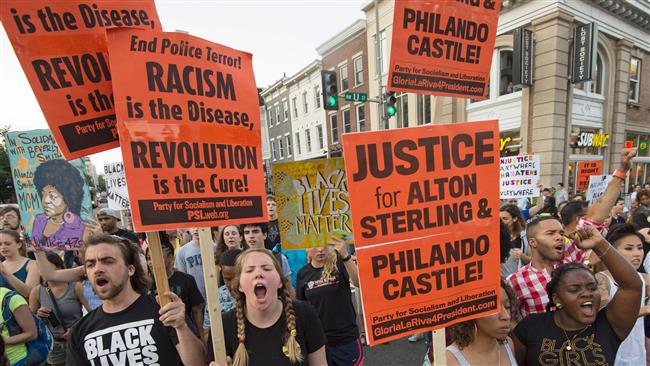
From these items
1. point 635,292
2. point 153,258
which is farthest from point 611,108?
point 153,258

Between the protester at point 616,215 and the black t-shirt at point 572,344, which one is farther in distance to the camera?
the protester at point 616,215

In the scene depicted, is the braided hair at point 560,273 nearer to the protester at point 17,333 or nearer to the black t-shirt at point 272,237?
the black t-shirt at point 272,237

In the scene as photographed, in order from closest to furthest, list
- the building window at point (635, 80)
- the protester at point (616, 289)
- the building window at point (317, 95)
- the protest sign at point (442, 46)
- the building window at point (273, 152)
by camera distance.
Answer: the protest sign at point (442, 46), the protester at point (616, 289), the building window at point (635, 80), the building window at point (317, 95), the building window at point (273, 152)

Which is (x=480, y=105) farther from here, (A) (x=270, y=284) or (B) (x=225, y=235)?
(A) (x=270, y=284)

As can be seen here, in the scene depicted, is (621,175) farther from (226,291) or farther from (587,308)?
(226,291)

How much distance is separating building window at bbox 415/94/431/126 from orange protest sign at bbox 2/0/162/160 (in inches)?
621

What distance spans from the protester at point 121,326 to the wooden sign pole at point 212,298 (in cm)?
17

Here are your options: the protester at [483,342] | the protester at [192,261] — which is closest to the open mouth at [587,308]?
the protester at [483,342]

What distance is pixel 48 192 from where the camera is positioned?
326 centimetres

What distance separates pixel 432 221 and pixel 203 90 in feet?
4.71

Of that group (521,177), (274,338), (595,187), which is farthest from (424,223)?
(595,187)

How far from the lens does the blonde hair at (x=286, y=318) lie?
5.83ft

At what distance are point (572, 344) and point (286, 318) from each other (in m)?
1.67

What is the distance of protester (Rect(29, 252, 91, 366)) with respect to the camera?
301 cm
